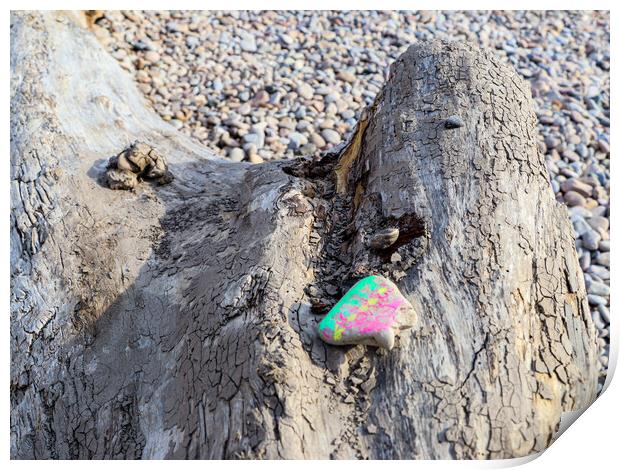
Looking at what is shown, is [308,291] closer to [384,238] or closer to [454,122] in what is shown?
[384,238]

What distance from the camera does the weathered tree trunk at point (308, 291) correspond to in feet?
6.50

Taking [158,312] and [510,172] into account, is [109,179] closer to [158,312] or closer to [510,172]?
[158,312]

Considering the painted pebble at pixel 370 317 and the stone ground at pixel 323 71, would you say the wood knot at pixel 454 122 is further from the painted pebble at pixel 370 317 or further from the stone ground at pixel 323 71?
the stone ground at pixel 323 71

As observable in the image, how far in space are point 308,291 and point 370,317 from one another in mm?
315

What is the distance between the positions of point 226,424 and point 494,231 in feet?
3.77

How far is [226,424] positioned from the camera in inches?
78.0

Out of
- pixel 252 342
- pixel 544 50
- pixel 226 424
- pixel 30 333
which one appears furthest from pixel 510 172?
pixel 544 50

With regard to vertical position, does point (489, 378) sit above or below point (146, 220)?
below

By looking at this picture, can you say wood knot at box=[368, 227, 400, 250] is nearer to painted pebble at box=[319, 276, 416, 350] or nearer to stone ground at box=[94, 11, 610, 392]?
painted pebble at box=[319, 276, 416, 350]

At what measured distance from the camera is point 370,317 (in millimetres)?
2066

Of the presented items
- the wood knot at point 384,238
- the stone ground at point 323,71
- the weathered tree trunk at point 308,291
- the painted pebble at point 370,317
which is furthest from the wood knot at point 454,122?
the stone ground at point 323,71

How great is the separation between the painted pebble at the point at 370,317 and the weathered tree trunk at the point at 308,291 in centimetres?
5

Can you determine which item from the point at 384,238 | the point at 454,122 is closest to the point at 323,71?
the point at 454,122

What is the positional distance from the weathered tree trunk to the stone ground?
→ 141cm
